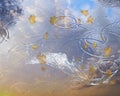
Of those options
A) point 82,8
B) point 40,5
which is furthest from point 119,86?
point 40,5

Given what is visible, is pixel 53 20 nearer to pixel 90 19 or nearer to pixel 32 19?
pixel 32 19

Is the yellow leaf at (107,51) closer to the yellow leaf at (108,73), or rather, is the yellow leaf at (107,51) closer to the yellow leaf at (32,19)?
the yellow leaf at (108,73)

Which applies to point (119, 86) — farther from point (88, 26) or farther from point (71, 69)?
point (88, 26)

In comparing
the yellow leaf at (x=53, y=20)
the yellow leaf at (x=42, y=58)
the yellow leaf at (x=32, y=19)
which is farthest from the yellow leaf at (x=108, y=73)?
the yellow leaf at (x=32, y=19)

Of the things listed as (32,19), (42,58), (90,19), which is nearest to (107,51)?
(90,19)

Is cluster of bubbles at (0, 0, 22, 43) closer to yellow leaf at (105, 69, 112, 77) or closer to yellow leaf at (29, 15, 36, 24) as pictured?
yellow leaf at (29, 15, 36, 24)

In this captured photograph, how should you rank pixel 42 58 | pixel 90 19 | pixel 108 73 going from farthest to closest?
1. pixel 90 19
2. pixel 42 58
3. pixel 108 73

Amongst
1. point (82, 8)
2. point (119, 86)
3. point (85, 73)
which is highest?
point (82, 8)

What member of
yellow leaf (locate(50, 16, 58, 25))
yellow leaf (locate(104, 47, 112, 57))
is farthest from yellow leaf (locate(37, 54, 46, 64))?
yellow leaf (locate(104, 47, 112, 57))
